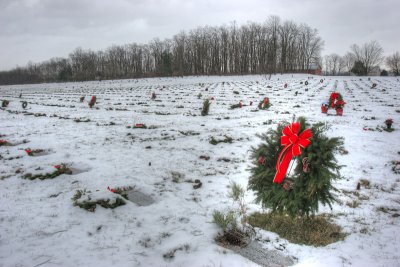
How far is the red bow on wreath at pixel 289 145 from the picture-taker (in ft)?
11.0

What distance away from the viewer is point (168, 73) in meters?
68.3

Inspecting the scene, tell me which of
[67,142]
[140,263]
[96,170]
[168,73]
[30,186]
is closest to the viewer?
[140,263]

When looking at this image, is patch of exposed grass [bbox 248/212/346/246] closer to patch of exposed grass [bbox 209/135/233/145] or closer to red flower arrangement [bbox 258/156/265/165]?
red flower arrangement [bbox 258/156/265/165]

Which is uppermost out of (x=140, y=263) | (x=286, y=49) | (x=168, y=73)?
(x=286, y=49)

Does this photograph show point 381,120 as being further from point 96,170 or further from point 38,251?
point 38,251

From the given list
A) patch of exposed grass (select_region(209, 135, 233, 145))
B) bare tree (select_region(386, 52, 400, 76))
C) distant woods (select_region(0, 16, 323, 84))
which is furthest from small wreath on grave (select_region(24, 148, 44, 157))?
bare tree (select_region(386, 52, 400, 76))

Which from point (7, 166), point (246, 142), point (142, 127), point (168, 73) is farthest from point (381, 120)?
A: point (168, 73)

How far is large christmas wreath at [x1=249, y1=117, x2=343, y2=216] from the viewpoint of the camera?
340 centimetres

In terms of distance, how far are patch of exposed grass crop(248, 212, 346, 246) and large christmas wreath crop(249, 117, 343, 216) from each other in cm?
39

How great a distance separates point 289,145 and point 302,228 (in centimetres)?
147

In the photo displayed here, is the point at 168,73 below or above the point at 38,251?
above

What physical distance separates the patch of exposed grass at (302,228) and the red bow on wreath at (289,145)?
2.88 feet

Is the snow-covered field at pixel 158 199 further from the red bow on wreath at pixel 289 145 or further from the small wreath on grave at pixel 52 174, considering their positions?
the red bow on wreath at pixel 289 145

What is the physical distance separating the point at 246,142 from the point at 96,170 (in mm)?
4830
